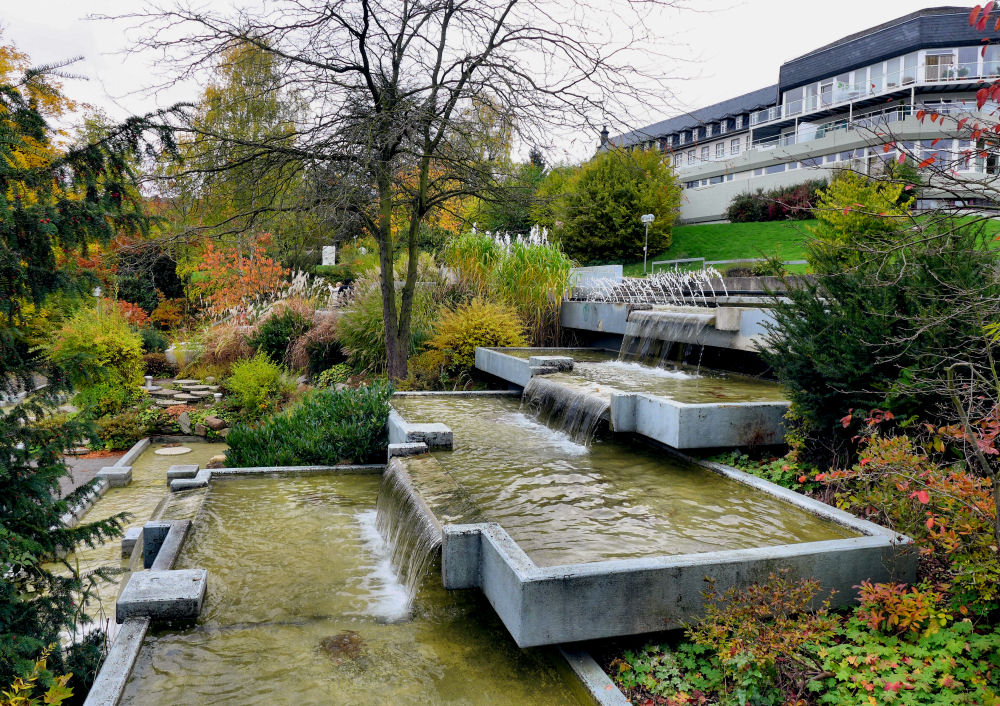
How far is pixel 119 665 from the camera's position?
3.44m

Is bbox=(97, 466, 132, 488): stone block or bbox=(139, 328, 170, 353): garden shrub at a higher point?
bbox=(139, 328, 170, 353): garden shrub

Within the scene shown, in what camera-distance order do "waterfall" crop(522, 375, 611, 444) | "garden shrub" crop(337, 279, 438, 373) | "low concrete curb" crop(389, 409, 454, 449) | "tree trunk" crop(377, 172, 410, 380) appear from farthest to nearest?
"garden shrub" crop(337, 279, 438, 373), "tree trunk" crop(377, 172, 410, 380), "waterfall" crop(522, 375, 611, 444), "low concrete curb" crop(389, 409, 454, 449)

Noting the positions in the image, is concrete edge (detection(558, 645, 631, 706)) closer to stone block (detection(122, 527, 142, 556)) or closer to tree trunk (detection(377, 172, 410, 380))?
stone block (detection(122, 527, 142, 556))

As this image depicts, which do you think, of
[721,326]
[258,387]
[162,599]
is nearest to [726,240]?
[721,326]

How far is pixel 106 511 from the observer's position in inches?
305

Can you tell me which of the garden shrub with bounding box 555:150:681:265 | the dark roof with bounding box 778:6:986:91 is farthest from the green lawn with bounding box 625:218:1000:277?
the dark roof with bounding box 778:6:986:91

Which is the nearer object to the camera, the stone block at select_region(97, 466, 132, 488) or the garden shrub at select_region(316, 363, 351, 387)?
the stone block at select_region(97, 466, 132, 488)

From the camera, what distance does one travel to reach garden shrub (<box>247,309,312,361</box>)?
45.3 ft

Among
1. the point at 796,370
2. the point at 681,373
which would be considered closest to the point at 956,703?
the point at 796,370

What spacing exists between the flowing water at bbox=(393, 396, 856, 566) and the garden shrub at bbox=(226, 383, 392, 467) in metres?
1.46

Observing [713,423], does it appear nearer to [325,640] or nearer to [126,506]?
[325,640]

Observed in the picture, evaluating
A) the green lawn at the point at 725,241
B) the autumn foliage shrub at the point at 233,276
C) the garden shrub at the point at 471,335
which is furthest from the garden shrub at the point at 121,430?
the green lawn at the point at 725,241

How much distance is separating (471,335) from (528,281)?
192cm

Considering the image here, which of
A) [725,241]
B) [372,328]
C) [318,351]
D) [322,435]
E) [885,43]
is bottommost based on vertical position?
[322,435]
